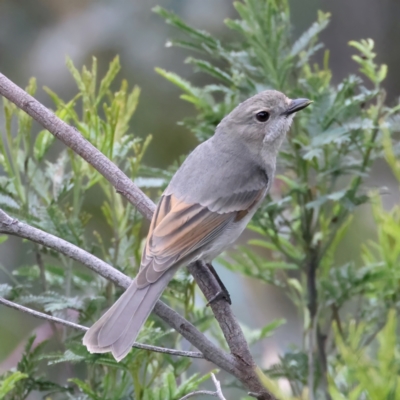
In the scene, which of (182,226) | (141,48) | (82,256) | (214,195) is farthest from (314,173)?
(141,48)

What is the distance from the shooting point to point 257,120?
3.11 meters

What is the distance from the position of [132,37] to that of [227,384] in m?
2.64

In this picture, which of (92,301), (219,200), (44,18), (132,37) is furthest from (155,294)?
(44,18)

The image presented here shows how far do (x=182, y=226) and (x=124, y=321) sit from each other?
2.34ft

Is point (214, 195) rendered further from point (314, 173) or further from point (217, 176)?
point (314, 173)

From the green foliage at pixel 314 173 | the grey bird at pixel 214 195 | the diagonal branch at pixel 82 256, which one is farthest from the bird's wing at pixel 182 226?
the diagonal branch at pixel 82 256

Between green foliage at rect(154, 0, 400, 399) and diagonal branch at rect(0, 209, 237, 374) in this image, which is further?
green foliage at rect(154, 0, 400, 399)

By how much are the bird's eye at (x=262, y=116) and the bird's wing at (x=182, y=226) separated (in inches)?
15.2

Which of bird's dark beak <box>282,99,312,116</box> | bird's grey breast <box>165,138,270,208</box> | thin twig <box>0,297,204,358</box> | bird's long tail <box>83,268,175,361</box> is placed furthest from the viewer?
bird's grey breast <box>165,138,270,208</box>

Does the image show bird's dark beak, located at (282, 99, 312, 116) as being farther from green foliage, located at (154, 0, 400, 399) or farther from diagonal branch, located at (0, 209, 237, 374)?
diagonal branch, located at (0, 209, 237, 374)

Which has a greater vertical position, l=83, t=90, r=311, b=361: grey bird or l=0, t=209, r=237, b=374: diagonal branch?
l=83, t=90, r=311, b=361: grey bird

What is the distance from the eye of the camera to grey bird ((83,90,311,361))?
7.67 ft

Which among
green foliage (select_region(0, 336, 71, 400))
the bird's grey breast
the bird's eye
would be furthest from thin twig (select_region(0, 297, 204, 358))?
the bird's eye

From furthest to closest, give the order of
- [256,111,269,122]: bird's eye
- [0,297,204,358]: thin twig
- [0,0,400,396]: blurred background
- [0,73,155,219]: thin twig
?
[0,0,400,396]: blurred background
[256,111,269,122]: bird's eye
[0,73,155,219]: thin twig
[0,297,204,358]: thin twig
